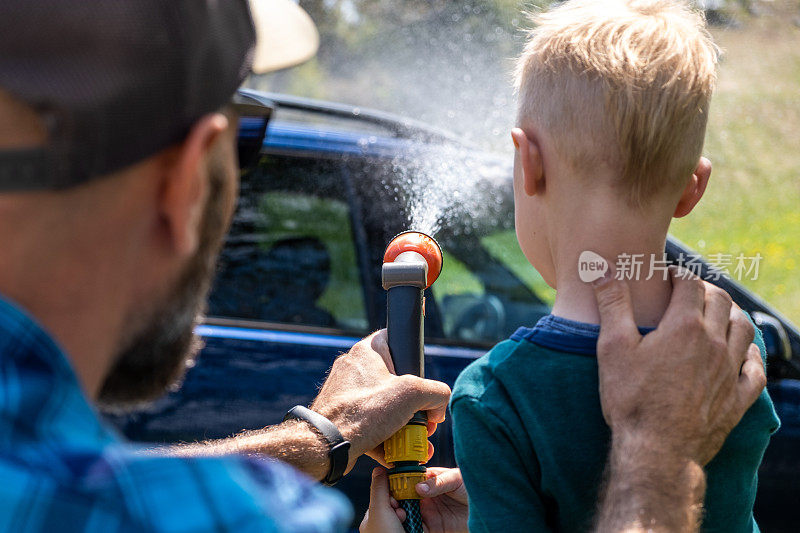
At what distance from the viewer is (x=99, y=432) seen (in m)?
0.81

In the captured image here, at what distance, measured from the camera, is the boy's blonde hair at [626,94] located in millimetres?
1312

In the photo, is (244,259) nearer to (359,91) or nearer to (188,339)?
(188,339)

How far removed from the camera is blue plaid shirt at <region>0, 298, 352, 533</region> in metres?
0.72

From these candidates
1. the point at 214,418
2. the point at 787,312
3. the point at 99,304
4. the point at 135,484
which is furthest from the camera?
the point at 787,312

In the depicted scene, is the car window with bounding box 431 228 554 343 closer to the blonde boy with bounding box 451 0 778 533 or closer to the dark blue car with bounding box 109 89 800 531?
the dark blue car with bounding box 109 89 800 531

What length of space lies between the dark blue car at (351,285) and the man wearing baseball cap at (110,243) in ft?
5.32

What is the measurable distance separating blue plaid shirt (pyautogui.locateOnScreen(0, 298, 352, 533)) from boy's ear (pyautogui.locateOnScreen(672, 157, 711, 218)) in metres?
0.89

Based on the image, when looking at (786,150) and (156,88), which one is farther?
(786,150)

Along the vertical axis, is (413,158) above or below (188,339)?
below

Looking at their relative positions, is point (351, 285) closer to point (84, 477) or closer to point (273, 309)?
point (273, 309)

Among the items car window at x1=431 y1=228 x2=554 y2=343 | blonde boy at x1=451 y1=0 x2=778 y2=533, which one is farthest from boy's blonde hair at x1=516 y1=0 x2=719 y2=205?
car window at x1=431 y1=228 x2=554 y2=343

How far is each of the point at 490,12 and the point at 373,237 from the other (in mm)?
6278

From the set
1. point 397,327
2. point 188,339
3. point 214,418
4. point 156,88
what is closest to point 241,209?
point 214,418

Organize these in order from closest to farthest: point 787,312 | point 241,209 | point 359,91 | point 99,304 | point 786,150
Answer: point 99,304 < point 241,209 < point 787,312 < point 786,150 < point 359,91
